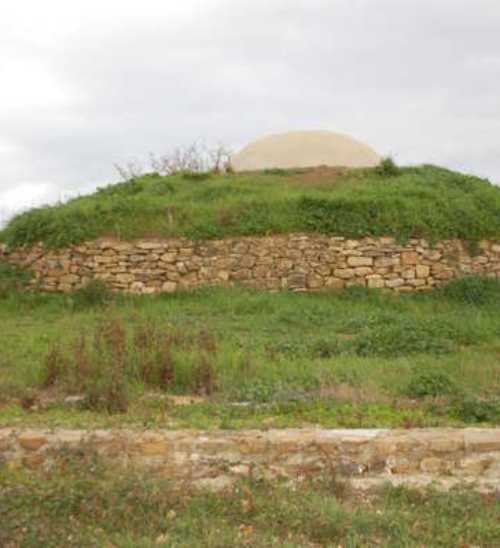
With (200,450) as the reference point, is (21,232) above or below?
above

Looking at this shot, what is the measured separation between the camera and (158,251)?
12.2 metres

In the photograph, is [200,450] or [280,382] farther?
[280,382]

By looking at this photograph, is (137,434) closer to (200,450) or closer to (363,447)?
(200,450)

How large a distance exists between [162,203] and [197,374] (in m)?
6.53

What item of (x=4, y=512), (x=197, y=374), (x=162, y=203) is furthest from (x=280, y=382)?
(x=162, y=203)

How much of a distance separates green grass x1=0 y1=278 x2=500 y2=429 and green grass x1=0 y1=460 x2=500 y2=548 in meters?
0.99

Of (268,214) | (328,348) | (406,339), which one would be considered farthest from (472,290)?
(328,348)

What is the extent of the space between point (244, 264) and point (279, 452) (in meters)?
7.36

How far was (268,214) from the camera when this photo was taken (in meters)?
12.6

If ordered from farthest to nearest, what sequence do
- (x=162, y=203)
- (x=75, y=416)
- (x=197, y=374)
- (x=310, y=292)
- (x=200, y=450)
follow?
(x=162, y=203), (x=310, y=292), (x=197, y=374), (x=75, y=416), (x=200, y=450)

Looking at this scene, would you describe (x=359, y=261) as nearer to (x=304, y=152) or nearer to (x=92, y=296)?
(x=92, y=296)

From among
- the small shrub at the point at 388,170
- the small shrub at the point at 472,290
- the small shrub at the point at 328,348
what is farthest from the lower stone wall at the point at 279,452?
the small shrub at the point at 388,170

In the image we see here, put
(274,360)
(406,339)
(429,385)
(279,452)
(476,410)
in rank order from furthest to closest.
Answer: (406,339) → (274,360) → (429,385) → (476,410) → (279,452)

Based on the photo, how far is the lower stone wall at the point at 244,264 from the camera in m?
12.2
